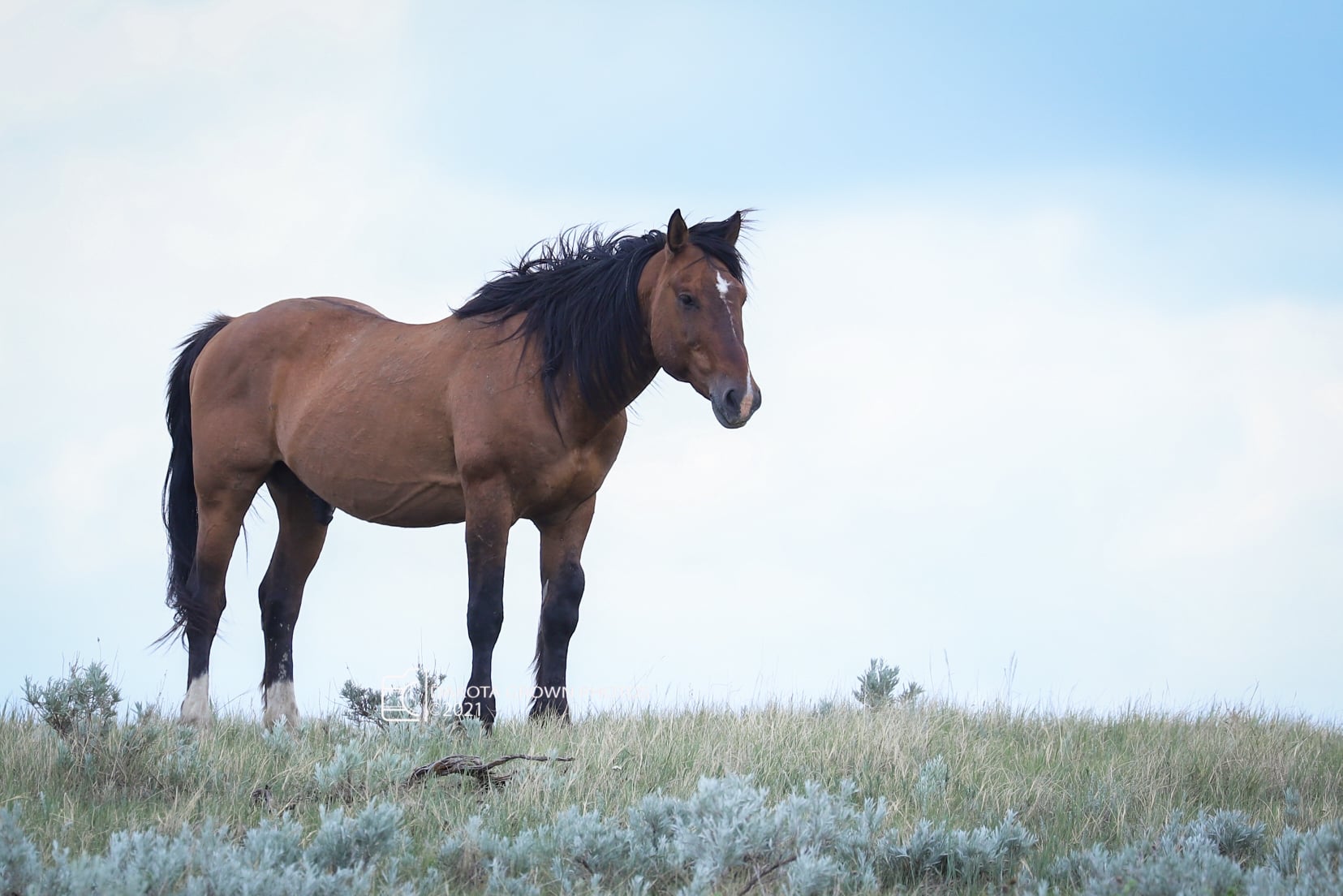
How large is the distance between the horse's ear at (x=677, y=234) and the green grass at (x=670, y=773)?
9.02ft

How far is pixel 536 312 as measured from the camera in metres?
7.90

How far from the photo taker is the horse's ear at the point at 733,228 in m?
7.30

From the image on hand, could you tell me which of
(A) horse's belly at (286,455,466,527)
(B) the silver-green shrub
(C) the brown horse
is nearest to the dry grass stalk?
(B) the silver-green shrub

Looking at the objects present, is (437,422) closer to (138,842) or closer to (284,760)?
(284,760)

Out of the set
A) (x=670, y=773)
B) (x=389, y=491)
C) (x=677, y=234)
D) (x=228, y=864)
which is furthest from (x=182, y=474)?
(x=228, y=864)

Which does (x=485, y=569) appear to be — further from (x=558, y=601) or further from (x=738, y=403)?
(x=738, y=403)

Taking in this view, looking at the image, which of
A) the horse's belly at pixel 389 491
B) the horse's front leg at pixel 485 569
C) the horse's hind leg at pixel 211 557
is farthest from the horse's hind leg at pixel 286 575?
the horse's front leg at pixel 485 569

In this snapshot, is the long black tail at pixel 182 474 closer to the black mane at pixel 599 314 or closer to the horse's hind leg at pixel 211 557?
the horse's hind leg at pixel 211 557

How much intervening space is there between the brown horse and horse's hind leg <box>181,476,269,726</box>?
0.04 ft

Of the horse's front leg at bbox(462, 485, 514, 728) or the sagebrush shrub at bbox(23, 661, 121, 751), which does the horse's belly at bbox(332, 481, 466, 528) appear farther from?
the sagebrush shrub at bbox(23, 661, 121, 751)

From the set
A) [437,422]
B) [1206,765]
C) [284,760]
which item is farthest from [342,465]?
[1206,765]

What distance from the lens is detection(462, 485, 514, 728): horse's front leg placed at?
7.43 m

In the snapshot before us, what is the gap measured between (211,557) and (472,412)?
2.80 metres

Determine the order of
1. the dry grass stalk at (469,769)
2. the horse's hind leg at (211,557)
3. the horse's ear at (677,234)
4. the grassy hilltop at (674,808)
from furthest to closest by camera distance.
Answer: the horse's hind leg at (211,557) → the horse's ear at (677,234) → the dry grass stalk at (469,769) → the grassy hilltop at (674,808)
